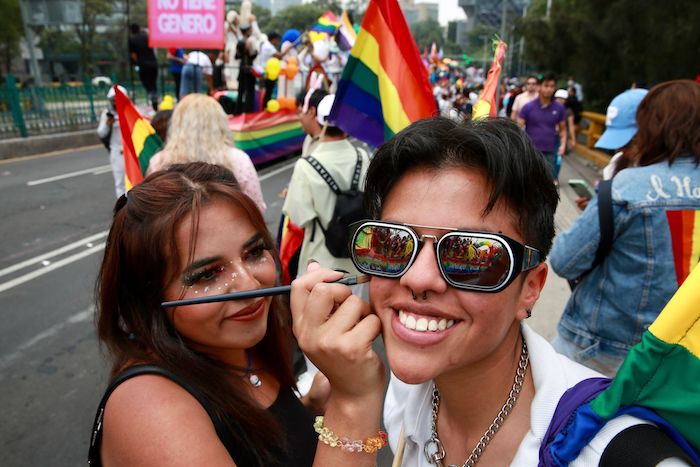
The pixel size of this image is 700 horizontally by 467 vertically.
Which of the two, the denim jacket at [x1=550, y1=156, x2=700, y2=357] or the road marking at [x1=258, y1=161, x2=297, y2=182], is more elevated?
the denim jacket at [x1=550, y1=156, x2=700, y2=357]

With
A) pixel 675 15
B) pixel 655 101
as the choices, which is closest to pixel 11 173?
pixel 655 101

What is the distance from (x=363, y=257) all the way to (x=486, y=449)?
1.94ft

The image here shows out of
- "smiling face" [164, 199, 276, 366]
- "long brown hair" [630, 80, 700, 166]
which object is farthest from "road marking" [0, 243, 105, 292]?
"long brown hair" [630, 80, 700, 166]

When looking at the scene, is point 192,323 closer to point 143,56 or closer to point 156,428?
point 156,428

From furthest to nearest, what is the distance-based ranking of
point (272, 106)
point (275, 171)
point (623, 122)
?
point (275, 171), point (272, 106), point (623, 122)

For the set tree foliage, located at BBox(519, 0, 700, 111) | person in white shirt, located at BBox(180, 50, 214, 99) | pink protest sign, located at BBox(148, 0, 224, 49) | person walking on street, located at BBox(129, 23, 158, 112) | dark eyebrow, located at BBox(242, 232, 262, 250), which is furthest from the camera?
person walking on street, located at BBox(129, 23, 158, 112)

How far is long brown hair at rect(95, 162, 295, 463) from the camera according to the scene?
1.41 metres

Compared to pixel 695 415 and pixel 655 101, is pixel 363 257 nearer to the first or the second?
pixel 695 415

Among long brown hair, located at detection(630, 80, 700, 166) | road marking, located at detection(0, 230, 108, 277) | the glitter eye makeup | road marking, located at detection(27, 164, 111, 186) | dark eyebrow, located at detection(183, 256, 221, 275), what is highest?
long brown hair, located at detection(630, 80, 700, 166)

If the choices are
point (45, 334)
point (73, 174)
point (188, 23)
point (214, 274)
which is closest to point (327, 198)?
point (214, 274)

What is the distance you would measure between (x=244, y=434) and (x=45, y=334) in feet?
12.0

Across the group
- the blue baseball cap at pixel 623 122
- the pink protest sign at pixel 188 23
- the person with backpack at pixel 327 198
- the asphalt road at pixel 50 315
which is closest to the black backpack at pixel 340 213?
the person with backpack at pixel 327 198

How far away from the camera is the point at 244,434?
1.38 m

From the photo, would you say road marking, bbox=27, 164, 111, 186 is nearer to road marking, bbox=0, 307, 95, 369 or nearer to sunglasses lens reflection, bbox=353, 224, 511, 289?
road marking, bbox=0, 307, 95, 369
